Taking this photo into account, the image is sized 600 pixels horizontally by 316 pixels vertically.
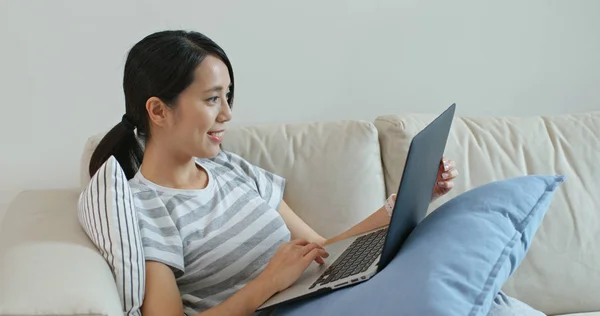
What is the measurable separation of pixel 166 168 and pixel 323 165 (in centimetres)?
43

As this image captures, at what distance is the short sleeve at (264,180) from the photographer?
5.65 feet

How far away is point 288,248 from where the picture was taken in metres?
1.41

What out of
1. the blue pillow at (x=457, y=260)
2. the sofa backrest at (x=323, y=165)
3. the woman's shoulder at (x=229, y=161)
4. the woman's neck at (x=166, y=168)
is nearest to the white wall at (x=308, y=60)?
the sofa backrest at (x=323, y=165)

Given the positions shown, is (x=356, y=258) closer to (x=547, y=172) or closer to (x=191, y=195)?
(x=191, y=195)

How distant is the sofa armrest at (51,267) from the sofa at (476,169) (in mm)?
190

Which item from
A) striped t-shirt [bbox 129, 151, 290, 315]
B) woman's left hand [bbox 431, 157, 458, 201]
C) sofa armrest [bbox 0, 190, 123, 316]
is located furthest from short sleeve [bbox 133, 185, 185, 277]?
woman's left hand [bbox 431, 157, 458, 201]

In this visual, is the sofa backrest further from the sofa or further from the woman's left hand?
the woman's left hand

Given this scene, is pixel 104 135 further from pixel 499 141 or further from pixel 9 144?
pixel 499 141

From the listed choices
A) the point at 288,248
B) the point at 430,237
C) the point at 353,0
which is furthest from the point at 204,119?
the point at 353,0

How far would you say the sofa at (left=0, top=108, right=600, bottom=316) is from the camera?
5.96 ft

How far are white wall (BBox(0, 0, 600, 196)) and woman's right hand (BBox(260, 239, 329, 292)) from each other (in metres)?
0.77

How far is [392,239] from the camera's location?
125cm

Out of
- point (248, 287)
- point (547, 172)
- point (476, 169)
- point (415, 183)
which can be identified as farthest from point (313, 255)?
point (547, 172)

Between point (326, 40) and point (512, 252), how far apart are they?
1043 millimetres
